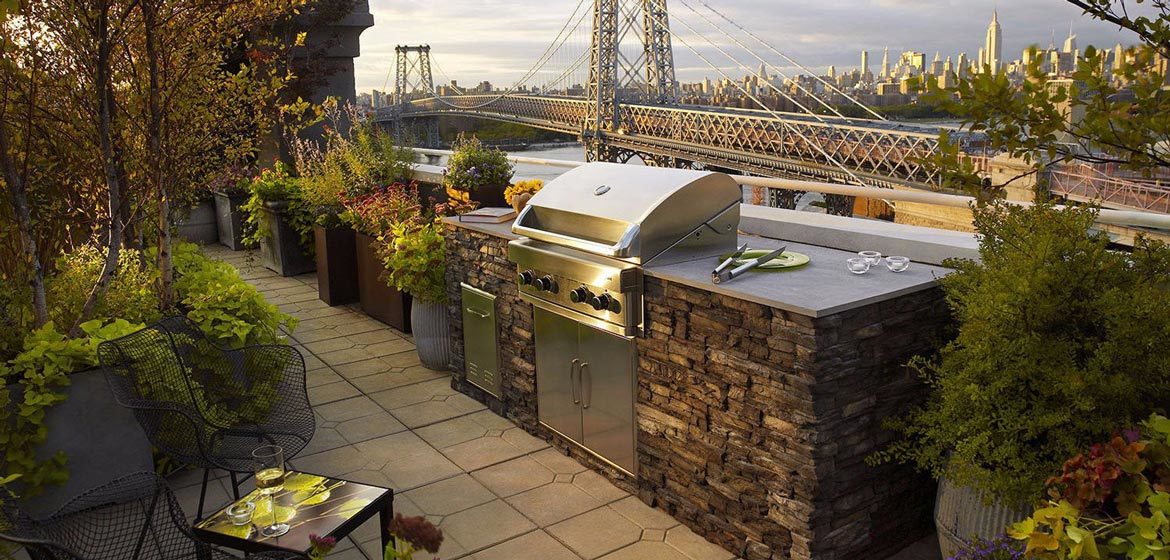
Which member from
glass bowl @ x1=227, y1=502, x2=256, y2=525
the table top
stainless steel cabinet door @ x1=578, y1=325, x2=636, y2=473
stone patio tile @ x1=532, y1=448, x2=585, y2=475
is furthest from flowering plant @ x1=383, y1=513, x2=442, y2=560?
stone patio tile @ x1=532, y1=448, x2=585, y2=475

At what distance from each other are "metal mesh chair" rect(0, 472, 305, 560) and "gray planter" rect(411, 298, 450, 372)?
7.71ft

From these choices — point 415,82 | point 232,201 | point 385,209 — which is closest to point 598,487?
point 385,209

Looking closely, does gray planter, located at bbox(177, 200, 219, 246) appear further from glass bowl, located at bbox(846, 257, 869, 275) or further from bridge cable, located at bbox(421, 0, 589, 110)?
bridge cable, located at bbox(421, 0, 589, 110)

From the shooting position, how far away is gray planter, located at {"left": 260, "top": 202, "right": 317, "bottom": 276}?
25.3ft

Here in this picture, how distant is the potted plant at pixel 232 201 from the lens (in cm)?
873

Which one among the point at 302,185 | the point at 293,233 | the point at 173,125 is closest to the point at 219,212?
the point at 293,233

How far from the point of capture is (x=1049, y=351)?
7.74 ft

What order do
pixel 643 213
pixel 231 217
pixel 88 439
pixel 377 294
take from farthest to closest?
pixel 231 217 → pixel 377 294 → pixel 88 439 → pixel 643 213

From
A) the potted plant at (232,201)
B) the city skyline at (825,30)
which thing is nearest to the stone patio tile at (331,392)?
the city skyline at (825,30)

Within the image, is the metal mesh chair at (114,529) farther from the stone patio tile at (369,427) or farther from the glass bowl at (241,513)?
the stone patio tile at (369,427)

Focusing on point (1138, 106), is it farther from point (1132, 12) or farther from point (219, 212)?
point (219, 212)

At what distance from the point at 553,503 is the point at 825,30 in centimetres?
998

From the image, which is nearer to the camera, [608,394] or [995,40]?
[995,40]

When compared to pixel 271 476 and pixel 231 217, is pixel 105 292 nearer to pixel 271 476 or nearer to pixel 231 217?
pixel 271 476
